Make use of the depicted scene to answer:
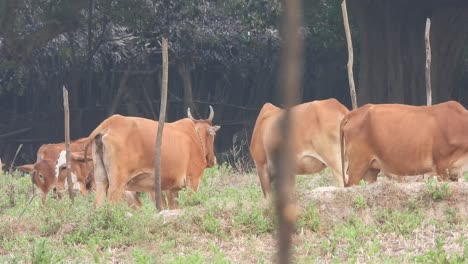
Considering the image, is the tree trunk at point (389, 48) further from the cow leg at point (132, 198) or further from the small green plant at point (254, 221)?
the small green plant at point (254, 221)

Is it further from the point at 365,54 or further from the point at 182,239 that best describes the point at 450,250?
the point at 365,54

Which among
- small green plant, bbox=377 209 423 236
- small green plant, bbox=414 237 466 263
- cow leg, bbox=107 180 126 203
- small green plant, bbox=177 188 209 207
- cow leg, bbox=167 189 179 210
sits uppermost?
small green plant, bbox=414 237 466 263

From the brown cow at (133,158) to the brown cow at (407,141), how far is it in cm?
178

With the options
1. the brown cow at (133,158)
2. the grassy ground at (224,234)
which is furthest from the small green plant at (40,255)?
the brown cow at (133,158)

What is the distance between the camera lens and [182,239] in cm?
727

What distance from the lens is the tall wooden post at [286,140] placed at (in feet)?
2.94

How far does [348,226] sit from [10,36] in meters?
12.1

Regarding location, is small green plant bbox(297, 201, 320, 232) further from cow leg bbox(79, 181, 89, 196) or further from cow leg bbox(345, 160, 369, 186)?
cow leg bbox(79, 181, 89, 196)

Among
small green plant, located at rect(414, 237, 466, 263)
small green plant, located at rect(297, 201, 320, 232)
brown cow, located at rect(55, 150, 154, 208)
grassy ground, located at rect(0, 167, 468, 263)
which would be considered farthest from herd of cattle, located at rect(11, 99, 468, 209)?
small green plant, located at rect(414, 237, 466, 263)

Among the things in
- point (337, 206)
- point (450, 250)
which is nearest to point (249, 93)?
point (337, 206)

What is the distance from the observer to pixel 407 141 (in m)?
9.23

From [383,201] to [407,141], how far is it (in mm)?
1552

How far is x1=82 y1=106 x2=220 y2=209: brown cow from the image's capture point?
964 cm

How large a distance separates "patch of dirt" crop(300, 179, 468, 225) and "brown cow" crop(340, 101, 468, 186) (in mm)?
1060
